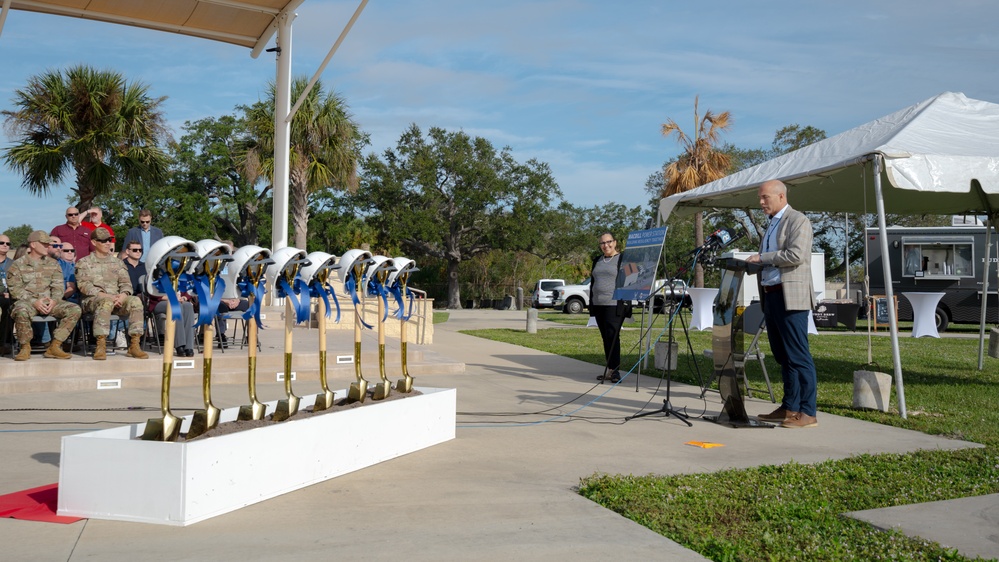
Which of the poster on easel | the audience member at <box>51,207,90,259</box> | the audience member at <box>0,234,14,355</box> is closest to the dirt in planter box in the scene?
the poster on easel

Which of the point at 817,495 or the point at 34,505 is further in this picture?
the point at 817,495

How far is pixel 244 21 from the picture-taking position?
14469 mm

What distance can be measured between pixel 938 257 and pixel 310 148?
699 inches

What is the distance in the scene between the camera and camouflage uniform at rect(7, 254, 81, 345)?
27.7 feet

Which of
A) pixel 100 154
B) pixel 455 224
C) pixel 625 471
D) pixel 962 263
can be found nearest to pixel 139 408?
pixel 625 471

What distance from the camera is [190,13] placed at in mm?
13805

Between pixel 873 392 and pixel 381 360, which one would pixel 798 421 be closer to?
pixel 873 392

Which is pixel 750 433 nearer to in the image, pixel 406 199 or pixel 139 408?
pixel 139 408

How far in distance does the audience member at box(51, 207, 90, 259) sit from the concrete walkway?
3131 mm

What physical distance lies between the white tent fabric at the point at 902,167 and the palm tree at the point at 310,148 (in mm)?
13416

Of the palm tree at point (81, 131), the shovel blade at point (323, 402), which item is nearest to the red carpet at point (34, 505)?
the shovel blade at point (323, 402)

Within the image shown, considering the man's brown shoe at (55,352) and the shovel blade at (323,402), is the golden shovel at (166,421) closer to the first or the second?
the shovel blade at (323,402)

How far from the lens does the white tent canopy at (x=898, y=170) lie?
7602mm

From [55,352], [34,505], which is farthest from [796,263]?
[55,352]
